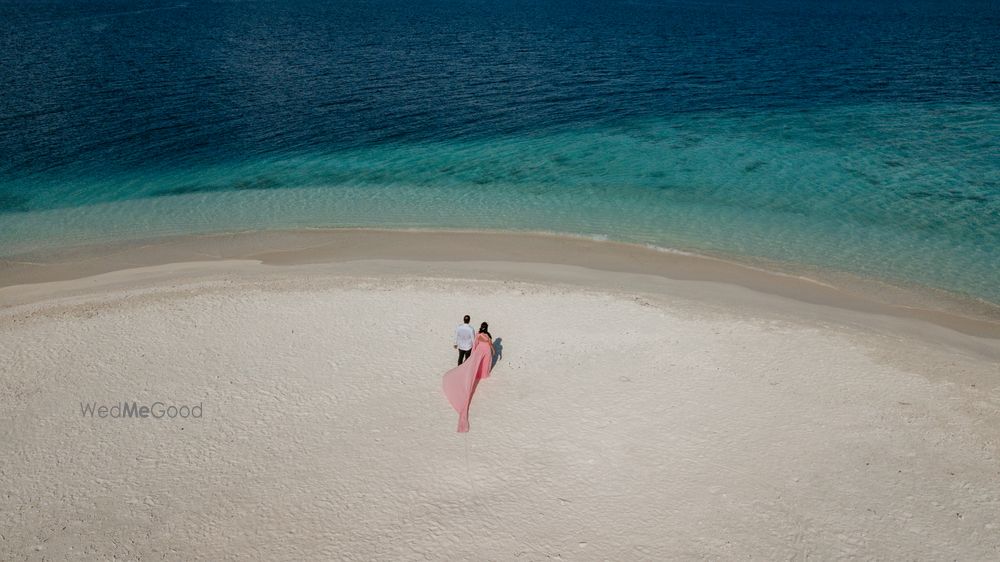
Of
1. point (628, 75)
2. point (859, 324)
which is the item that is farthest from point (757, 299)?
point (628, 75)

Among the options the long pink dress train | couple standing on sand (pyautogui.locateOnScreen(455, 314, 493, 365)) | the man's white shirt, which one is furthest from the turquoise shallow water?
the long pink dress train

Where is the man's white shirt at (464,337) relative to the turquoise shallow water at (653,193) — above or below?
below

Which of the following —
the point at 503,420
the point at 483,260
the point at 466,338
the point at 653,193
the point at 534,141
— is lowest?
the point at 503,420

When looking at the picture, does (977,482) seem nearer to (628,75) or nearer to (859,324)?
(859,324)

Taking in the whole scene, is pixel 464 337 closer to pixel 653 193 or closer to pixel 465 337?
pixel 465 337

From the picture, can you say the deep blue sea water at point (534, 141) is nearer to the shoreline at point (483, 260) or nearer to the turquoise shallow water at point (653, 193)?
the turquoise shallow water at point (653, 193)

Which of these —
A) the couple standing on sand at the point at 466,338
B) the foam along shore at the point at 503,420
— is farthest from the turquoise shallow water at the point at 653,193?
the couple standing on sand at the point at 466,338

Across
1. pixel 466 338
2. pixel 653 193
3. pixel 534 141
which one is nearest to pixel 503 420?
pixel 466 338
